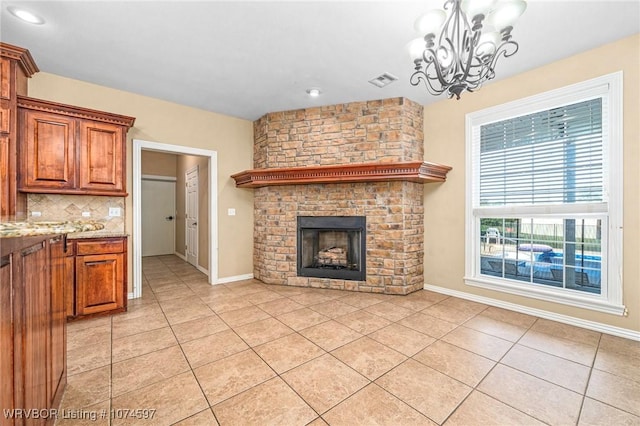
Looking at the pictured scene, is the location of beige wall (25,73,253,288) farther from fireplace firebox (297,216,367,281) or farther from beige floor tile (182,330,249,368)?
beige floor tile (182,330,249,368)

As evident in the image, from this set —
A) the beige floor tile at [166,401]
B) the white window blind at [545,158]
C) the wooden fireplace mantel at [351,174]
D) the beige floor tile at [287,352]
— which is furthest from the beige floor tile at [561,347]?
the beige floor tile at [166,401]

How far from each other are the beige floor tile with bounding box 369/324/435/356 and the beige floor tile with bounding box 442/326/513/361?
212mm

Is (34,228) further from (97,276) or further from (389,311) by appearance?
(389,311)

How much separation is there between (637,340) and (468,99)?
2.86 meters

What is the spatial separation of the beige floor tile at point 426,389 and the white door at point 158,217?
666 centimetres

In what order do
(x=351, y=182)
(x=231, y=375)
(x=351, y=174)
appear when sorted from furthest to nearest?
1. (x=351, y=182)
2. (x=351, y=174)
3. (x=231, y=375)

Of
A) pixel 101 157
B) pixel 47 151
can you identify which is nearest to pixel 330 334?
pixel 101 157

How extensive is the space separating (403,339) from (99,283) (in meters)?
3.06

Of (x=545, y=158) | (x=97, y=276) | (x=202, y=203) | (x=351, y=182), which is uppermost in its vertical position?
(x=545, y=158)

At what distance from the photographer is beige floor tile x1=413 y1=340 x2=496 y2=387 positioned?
6.02ft

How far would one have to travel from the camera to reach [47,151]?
2.71m

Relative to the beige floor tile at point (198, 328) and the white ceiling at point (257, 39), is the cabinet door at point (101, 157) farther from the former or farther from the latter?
the beige floor tile at point (198, 328)

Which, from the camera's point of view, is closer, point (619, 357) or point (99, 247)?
point (619, 357)

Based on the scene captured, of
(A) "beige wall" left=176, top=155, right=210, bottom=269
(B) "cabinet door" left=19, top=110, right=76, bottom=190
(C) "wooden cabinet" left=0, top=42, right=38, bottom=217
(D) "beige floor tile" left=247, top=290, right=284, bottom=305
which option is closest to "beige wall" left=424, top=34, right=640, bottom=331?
(D) "beige floor tile" left=247, top=290, right=284, bottom=305
